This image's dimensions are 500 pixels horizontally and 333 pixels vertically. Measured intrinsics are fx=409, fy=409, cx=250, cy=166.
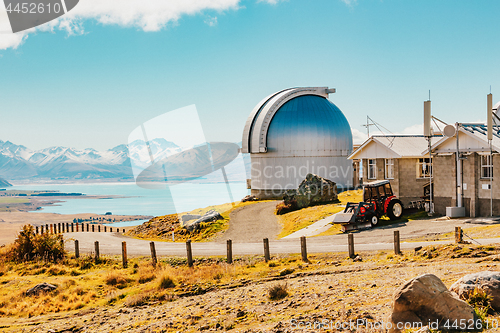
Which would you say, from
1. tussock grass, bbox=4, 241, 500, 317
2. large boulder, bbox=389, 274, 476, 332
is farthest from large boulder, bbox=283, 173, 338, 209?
large boulder, bbox=389, 274, 476, 332

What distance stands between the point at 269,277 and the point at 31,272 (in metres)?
12.4

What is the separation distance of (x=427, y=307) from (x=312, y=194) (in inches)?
1213

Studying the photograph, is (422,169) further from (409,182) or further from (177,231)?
(177,231)

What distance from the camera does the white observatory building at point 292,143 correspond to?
47.6 m

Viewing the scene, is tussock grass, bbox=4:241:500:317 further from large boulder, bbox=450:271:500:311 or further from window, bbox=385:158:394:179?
window, bbox=385:158:394:179

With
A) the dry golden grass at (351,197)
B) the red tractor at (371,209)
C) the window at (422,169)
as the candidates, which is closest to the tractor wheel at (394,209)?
the red tractor at (371,209)

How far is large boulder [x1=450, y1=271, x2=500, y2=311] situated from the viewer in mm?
8172

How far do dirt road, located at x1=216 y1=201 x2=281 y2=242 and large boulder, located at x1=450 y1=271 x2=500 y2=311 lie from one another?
18.5m

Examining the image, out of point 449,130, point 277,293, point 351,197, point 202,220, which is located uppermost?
point 449,130

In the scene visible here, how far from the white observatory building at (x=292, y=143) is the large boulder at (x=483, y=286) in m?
39.0

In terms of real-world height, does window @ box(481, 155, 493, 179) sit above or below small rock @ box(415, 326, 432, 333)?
above

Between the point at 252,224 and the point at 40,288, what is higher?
the point at 40,288

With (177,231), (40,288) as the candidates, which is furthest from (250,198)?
(40,288)

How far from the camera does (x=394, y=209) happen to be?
27.5 meters
